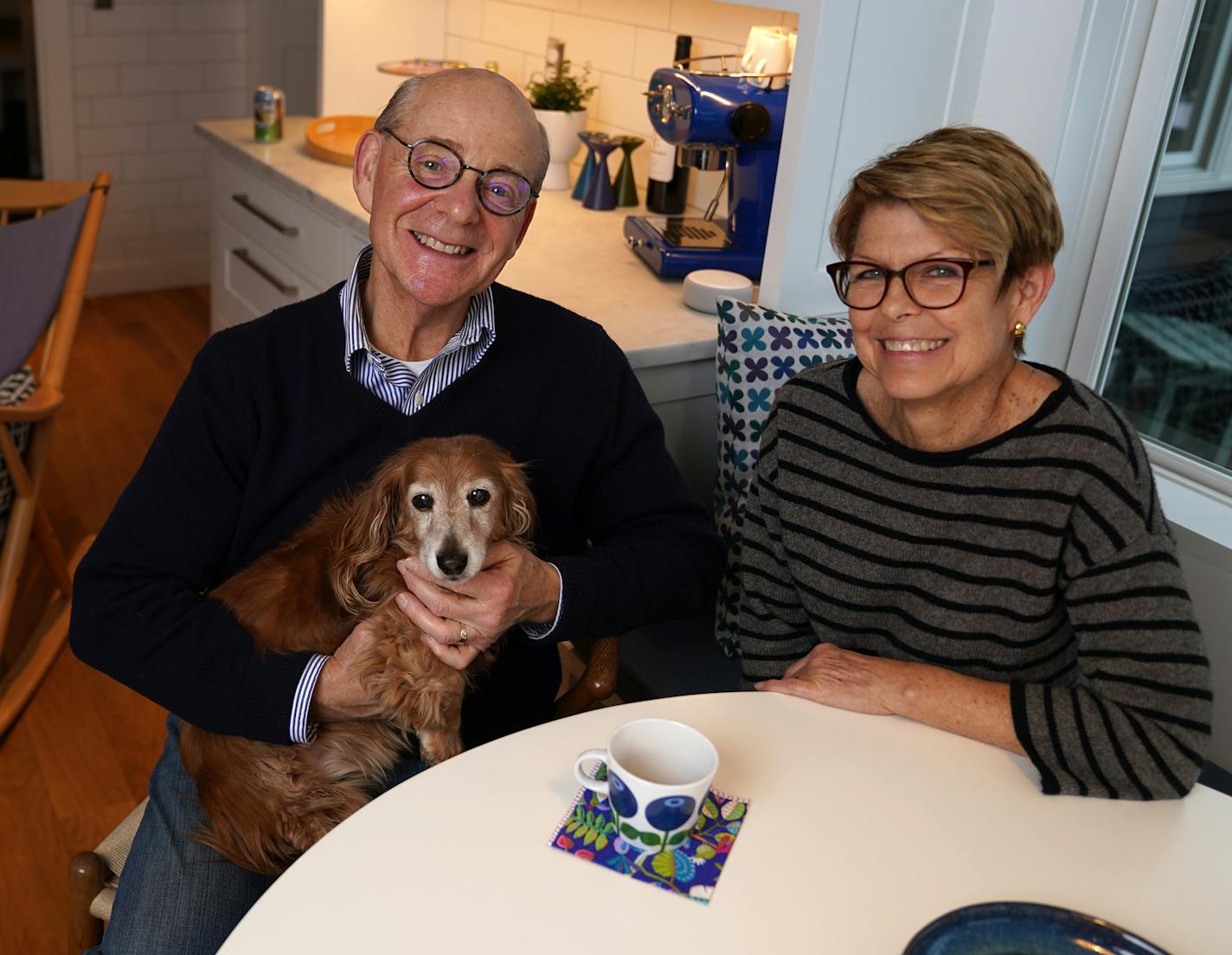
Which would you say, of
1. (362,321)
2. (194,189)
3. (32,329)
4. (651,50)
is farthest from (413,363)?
(194,189)

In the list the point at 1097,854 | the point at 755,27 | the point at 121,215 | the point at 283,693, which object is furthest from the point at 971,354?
the point at 121,215

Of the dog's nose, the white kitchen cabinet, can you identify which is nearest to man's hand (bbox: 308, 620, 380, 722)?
the dog's nose

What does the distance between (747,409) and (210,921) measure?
110 centimetres

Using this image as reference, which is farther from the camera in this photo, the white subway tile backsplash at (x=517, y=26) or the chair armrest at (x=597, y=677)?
the white subway tile backsplash at (x=517, y=26)

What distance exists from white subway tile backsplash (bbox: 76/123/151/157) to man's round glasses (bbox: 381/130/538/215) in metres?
3.89

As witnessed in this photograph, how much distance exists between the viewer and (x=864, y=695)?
1.23 m

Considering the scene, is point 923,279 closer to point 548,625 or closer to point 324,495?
point 548,625

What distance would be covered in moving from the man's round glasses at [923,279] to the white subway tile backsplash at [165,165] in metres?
4.40

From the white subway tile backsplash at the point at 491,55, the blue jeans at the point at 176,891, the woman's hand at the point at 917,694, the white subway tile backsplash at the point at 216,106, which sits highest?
the white subway tile backsplash at the point at 491,55

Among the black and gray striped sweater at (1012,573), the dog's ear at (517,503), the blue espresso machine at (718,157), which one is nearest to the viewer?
the black and gray striped sweater at (1012,573)

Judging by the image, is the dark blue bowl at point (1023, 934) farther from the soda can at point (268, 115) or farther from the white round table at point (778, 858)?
the soda can at point (268, 115)

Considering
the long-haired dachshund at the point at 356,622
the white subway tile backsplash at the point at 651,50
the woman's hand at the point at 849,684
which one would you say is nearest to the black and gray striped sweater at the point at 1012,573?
the woman's hand at the point at 849,684

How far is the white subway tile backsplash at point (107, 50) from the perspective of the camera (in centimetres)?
459

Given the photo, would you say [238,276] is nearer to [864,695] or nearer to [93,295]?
[93,295]
